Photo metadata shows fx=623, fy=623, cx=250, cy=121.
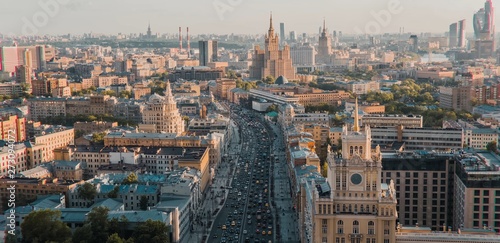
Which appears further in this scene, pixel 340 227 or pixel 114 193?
pixel 114 193

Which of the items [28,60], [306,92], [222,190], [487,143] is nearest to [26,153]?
[222,190]

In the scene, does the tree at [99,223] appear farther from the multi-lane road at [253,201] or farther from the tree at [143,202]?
the multi-lane road at [253,201]

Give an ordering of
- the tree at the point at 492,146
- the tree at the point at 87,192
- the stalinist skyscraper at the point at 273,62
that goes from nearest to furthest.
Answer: the tree at the point at 87,192 → the tree at the point at 492,146 → the stalinist skyscraper at the point at 273,62

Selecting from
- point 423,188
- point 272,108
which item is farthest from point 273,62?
point 423,188

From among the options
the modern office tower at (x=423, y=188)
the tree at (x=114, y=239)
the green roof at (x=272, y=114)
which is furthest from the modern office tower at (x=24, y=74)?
the modern office tower at (x=423, y=188)

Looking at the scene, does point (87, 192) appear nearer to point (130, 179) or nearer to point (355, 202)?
point (130, 179)

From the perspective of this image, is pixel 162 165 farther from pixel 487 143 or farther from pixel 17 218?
pixel 487 143

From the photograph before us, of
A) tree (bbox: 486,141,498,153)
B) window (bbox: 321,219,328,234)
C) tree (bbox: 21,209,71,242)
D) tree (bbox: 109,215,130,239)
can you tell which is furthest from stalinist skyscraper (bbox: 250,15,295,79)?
window (bbox: 321,219,328,234)
